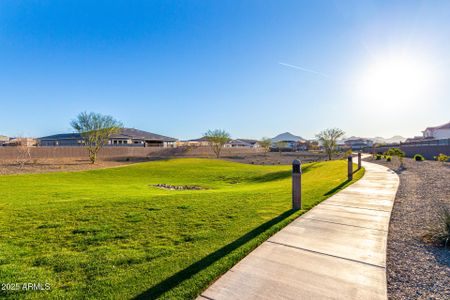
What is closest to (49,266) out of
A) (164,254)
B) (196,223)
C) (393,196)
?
(164,254)

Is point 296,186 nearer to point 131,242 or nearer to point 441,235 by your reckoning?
point 441,235

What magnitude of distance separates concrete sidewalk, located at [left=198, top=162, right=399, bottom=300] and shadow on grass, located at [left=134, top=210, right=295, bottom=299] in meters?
0.32

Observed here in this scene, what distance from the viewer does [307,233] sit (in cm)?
427

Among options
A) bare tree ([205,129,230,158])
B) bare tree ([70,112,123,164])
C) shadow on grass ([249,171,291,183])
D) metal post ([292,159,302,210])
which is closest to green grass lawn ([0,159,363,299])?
metal post ([292,159,302,210])

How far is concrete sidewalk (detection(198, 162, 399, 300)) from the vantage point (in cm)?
256

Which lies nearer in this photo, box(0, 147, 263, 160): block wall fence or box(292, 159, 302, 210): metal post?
box(292, 159, 302, 210): metal post

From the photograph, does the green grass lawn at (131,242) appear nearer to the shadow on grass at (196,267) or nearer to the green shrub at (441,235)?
the shadow on grass at (196,267)

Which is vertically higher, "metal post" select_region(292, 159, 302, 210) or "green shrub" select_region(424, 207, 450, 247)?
"metal post" select_region(292, 159, 302, 210)

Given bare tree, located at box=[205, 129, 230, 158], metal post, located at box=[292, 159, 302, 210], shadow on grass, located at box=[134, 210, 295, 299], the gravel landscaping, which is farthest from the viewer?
bare tree, located at box=[205, 129, 230, 158]

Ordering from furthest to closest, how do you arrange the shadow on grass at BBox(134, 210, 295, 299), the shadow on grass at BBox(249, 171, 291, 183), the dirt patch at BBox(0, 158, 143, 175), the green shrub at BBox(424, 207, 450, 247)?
the dirt patch at BBox(0, 158, 143, 175), the shadow on grass at BBox(249, 171, 291, 183), the green shrub at BBox(424, 207, 450, 247), the shadow on grass at BBox(134, 210, 295, 299)

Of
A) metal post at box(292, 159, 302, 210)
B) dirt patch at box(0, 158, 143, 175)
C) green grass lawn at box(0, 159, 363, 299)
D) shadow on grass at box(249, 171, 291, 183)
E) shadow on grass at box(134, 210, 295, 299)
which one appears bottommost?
shadow on grass at box(249, 171, 291, 183)

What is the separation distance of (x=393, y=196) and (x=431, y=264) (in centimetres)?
485

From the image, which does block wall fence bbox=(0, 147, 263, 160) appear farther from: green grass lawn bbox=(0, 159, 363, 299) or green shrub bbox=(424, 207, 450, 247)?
green shrub bbox=(424, 207, 450, 247)

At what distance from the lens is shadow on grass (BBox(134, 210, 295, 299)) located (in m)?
2.54
